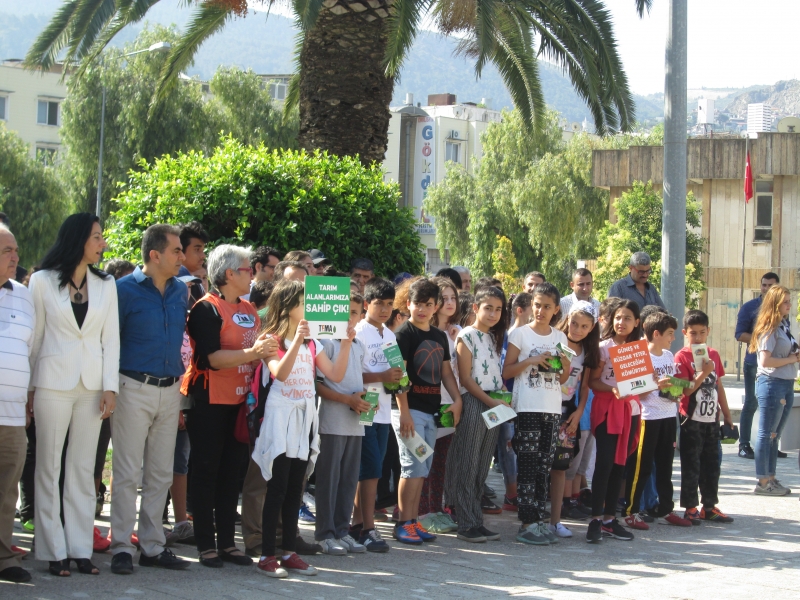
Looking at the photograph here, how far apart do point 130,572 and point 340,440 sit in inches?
64.7

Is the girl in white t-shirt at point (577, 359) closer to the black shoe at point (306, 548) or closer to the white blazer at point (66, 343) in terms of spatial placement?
the black shoe at point (306, 548)

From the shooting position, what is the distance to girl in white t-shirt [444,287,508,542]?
7676mm

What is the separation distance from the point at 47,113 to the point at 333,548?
64462mm

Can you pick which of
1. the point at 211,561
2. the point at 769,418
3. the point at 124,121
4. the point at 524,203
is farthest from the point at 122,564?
the point at 524,203

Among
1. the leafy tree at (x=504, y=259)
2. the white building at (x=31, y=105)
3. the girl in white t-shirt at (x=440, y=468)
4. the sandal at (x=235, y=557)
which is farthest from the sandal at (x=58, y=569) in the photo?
the white building at (x=31, y=105)

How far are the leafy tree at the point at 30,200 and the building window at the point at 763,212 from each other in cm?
2588

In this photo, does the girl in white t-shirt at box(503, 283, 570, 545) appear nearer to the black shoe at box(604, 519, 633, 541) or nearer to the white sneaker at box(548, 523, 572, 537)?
the white sneaker at box(548, 523, 572, 537)

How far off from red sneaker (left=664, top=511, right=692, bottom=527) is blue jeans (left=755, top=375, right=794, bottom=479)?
1.93 m

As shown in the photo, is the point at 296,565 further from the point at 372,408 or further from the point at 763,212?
the point at 763,212

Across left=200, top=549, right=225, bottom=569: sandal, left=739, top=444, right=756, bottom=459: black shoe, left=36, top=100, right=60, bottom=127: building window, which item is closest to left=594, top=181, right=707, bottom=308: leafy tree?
left=739, top=444, right=756, bottom=459: black shoe

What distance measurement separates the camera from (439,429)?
7961mm

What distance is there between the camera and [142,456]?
253 inches

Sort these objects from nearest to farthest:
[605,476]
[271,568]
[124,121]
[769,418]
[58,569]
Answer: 1. [58,569]
2. [271,568]
3. [605,476]
4. [769,418]
5. [124,121]

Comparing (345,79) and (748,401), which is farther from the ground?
(345,79)
